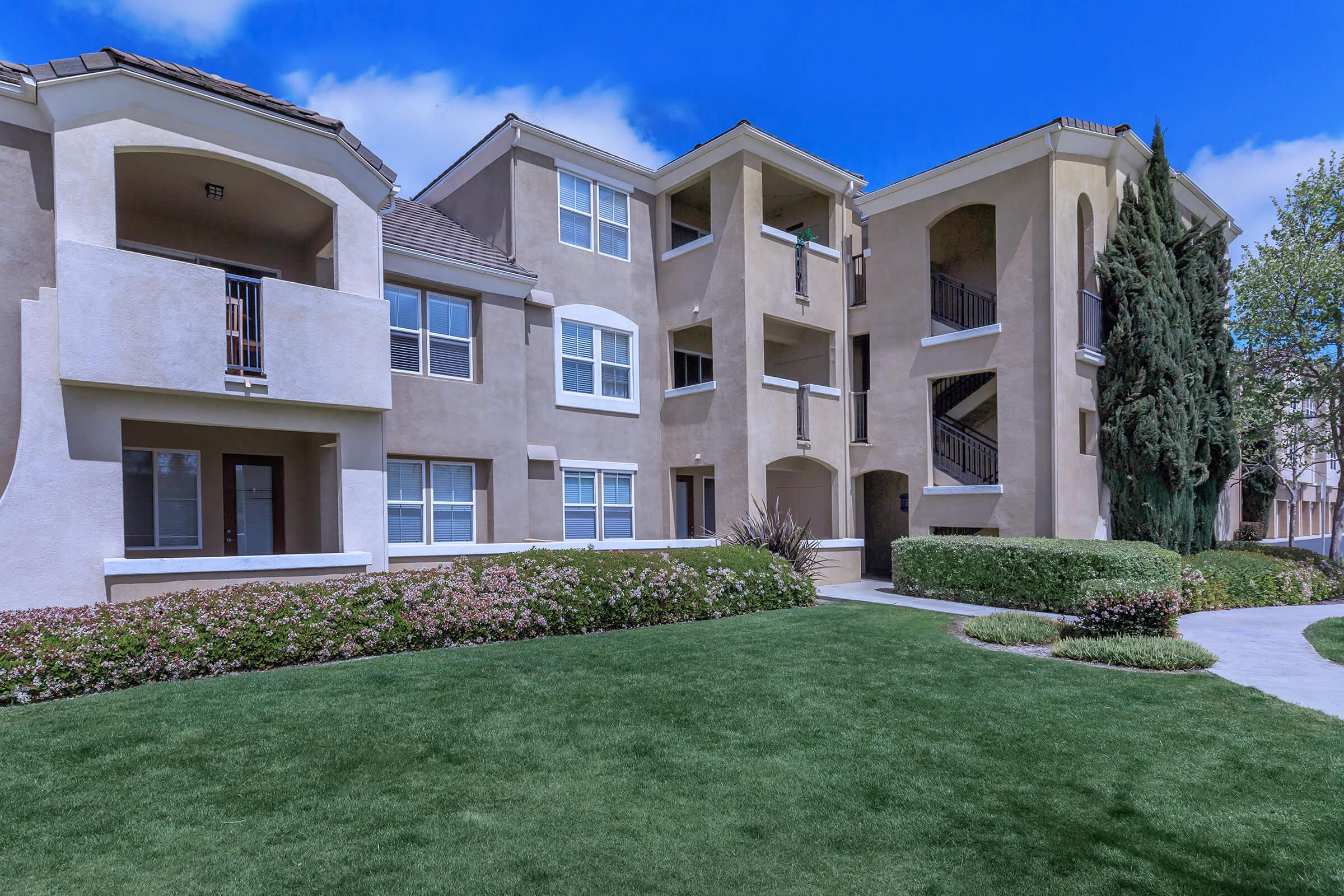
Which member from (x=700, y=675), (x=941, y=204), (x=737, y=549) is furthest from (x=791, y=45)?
(x=700, y=675)

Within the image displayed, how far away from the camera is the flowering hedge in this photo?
8.08 m

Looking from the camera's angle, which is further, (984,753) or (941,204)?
(941,204)

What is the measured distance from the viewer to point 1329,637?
11.3m

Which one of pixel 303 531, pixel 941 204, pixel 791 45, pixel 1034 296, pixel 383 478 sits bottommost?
pixel 303 531

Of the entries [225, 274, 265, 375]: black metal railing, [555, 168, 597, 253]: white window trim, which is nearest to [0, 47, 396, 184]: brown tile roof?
[225, 274, 265, 375]: black metal railing

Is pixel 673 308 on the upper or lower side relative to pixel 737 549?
upper

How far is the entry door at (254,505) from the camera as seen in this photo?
47.5 feet

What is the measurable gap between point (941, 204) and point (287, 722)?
57.7 ft

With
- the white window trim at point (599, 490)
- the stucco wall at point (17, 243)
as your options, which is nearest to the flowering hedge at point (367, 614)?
the stucco wall at point (17, 243)

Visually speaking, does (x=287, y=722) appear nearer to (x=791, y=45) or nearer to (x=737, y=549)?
(x=737, y=549)

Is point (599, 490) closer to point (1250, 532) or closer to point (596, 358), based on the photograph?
point (596, 358)

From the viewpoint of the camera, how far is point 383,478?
13.0 m

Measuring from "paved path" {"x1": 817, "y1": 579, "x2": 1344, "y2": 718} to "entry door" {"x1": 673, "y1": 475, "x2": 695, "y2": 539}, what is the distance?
441cm

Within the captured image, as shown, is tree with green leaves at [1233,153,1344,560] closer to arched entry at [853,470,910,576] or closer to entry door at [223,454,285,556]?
arched entry at [853,470,910,576]
